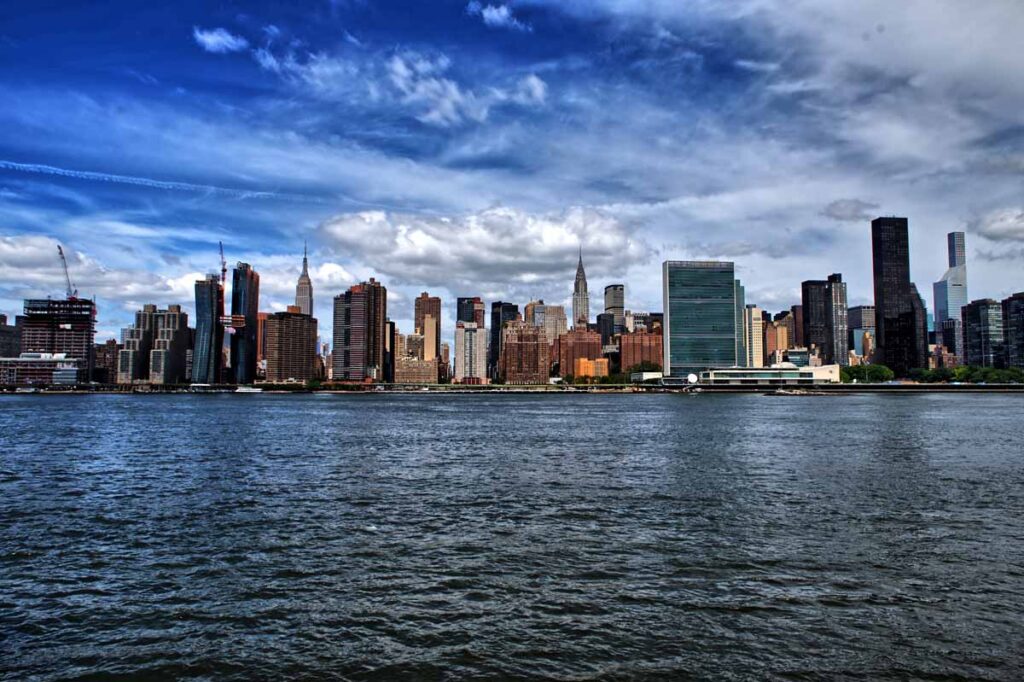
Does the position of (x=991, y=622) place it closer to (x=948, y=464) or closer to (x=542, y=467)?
(x=542, y=467)

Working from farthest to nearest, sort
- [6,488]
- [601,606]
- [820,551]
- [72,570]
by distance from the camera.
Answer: [6,488] < [820,551] < [72,570] < [601,606]

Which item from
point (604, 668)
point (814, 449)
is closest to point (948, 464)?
point (814, 449)

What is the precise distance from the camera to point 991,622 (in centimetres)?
1708

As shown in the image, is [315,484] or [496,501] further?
[315,484]

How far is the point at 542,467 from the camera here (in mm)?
47062

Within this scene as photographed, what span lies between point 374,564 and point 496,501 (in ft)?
38.9

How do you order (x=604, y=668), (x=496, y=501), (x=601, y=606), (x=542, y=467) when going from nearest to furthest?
1. (x=604, y=668)
2. (x=601, y=606)
3. (x=496, y=501)
4. (x=542, y=467)

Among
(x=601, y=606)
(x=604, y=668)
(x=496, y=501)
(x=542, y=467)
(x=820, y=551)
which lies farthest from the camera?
(x=542, y=467)

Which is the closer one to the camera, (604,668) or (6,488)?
(604,668)

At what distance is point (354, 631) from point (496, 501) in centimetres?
1730

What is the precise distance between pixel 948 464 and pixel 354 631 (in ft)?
153

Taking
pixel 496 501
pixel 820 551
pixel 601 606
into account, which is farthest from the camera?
pixel 496 501

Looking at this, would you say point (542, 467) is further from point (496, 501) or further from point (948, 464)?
point (948, 464)

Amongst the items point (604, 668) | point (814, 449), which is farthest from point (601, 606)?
point (814, 449)
